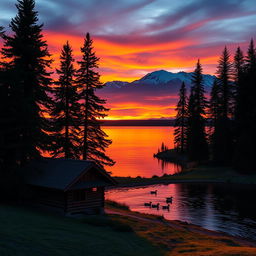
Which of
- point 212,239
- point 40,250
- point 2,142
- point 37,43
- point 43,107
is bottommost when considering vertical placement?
point 212,239

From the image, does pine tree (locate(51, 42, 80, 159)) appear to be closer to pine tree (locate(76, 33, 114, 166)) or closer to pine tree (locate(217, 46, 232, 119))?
A: pine tree (locate(76, 33, 114, 166))

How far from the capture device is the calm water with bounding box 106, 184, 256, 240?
29062mm

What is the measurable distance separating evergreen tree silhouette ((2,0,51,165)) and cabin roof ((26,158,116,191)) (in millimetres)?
1332

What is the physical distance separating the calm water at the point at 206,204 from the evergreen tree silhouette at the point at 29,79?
1386 centimetres

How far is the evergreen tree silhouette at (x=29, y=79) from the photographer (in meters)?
27.8

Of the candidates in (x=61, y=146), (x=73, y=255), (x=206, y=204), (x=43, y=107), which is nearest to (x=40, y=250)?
(x=73, y=255)

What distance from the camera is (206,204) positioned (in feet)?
122

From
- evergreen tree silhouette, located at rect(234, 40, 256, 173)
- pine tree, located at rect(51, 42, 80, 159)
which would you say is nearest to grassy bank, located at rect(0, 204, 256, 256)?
pine tree, located at rect(51, 42, 80, 159)

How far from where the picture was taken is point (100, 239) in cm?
1747

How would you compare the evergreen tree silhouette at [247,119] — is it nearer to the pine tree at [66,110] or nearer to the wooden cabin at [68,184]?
the pine tree at [66,110]

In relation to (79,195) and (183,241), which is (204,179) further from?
(183,241)

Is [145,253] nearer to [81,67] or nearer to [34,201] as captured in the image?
[34,201]

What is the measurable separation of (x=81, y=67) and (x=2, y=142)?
672 inches

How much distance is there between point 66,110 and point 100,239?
22.7m
